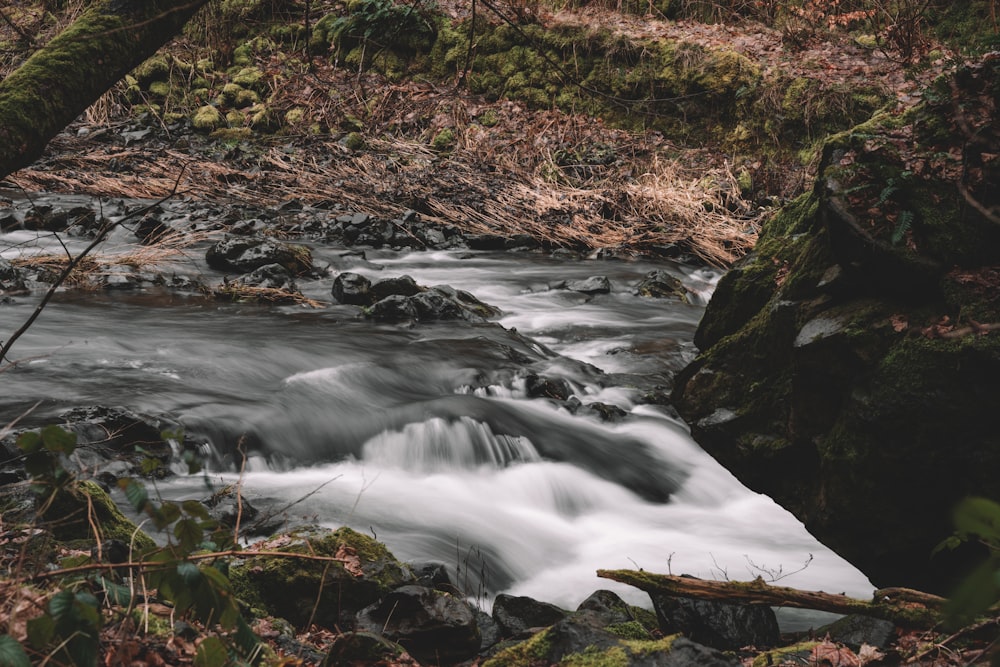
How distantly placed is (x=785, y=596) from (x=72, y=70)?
2.87m

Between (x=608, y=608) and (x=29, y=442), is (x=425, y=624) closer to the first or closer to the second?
(x=608, y=608)

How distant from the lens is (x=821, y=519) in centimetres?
396

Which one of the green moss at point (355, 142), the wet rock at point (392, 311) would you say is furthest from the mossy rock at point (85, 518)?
the green moss at point (355, 142)

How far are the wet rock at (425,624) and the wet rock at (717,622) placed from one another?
697mm

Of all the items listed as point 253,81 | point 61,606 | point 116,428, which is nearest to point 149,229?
point 116,428

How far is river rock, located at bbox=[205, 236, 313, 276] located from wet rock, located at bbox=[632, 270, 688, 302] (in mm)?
3636

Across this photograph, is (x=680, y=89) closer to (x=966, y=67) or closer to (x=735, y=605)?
(x=966, y=67)

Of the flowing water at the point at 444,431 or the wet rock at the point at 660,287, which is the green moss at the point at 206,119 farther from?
the wet rock at the point at 660,287

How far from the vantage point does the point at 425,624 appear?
2.62 metres

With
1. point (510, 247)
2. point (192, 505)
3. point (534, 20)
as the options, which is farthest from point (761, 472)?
point (534, 20)

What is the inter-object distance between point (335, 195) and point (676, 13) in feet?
30.7

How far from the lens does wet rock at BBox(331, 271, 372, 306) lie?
7.75m

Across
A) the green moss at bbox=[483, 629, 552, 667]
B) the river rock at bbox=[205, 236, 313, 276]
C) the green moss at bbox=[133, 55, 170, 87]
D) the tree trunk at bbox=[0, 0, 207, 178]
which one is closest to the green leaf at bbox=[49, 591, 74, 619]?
the green moss at bbox=[483, 629, 552, 667]

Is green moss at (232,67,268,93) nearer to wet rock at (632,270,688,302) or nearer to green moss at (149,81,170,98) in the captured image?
green moss at (149,81,170,98)
